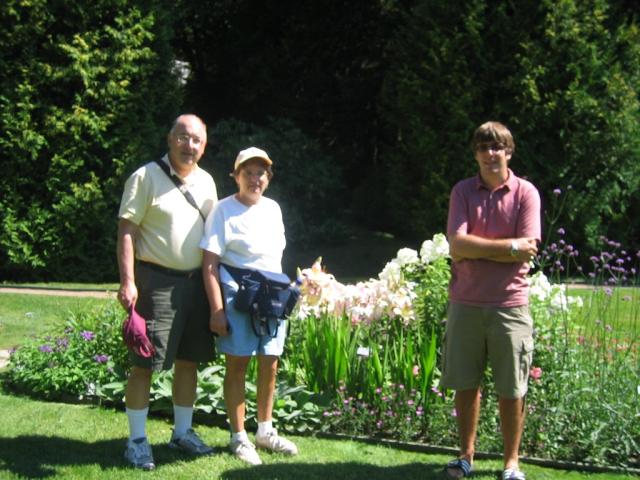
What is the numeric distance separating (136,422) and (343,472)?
3.53ft

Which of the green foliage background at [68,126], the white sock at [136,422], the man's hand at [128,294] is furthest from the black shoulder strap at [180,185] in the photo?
the green foliage background at [68,126]

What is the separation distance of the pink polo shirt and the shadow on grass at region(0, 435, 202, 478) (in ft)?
5.69

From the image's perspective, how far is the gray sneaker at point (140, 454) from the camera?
4325 millimetres

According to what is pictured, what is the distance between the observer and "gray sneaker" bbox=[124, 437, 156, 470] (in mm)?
4325

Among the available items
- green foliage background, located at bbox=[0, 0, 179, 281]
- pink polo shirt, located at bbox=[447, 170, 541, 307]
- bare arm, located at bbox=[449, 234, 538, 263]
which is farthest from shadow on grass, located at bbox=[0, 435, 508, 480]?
green foliage background, located at bbox=[0, 0, 179, 281]

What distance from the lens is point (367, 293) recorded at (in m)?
5.69

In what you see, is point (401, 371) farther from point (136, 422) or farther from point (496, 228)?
point (136, 422)

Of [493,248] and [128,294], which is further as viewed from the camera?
[128,294]

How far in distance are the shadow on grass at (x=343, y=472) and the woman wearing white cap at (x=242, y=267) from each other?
0.14 m

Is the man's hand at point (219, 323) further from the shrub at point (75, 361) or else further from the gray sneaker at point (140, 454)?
the shrub at point (75, 361)

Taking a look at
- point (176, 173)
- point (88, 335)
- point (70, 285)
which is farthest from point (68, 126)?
point (176, 173)

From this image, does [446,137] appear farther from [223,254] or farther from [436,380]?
[223,254]

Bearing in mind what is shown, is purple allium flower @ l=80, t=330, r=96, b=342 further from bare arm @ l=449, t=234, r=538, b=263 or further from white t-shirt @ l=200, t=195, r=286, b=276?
bare arm @ l=449, t=234, r=538, b=263

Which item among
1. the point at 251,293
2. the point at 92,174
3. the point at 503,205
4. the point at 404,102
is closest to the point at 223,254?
the point at 251,293
